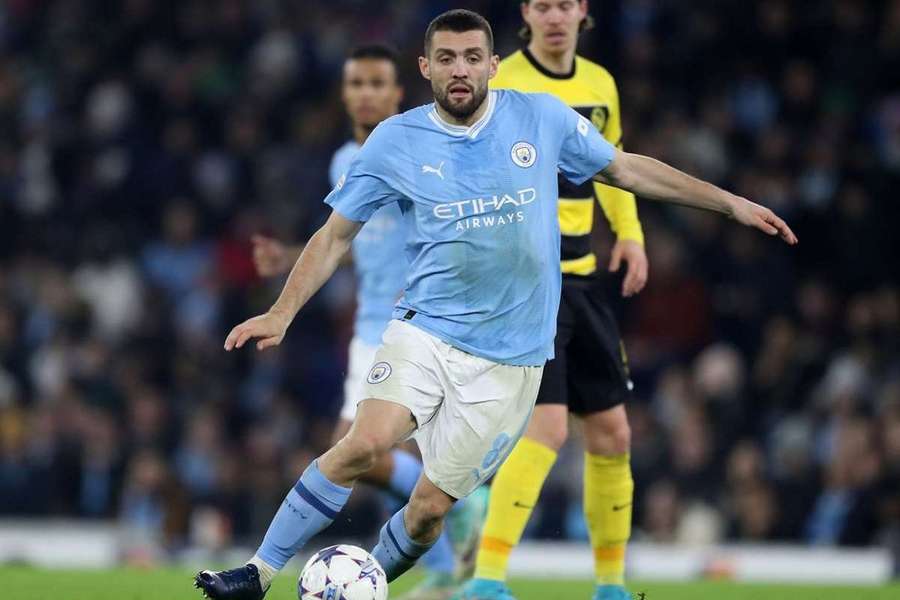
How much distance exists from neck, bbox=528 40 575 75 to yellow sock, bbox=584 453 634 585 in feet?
5.71

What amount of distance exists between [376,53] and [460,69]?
226 centimetres

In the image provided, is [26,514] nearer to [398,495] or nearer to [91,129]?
[91,129]

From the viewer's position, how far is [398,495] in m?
8.68

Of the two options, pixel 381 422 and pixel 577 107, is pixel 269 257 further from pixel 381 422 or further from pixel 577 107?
pixel 381 422

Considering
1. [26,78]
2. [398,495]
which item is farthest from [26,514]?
[398,495]

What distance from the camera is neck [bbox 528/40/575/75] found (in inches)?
306

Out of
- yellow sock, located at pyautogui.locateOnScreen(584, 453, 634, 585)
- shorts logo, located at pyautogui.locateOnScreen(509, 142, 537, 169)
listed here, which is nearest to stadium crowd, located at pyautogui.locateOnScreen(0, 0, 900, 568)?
yellow sock, located at pyautogui.locateOnScreen(584, 453, 634, 585)

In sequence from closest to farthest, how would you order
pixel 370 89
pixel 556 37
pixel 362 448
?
pixel 362 448, pixel 556 37, pixel 370 89

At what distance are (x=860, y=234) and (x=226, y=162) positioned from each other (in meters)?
5.98

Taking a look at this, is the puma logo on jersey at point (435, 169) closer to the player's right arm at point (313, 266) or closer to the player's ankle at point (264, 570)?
the player's right arm at point (313, 266)

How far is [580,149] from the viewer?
269 inches

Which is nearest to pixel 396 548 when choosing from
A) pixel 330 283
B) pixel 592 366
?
pixel 592 366

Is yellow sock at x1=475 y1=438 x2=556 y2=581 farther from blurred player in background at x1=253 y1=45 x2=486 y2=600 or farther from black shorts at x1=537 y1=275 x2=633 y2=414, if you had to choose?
blurred player in background at x1=253 y1=45 x2=486 y2=600

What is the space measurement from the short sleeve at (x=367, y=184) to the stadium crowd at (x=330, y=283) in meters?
6.62
